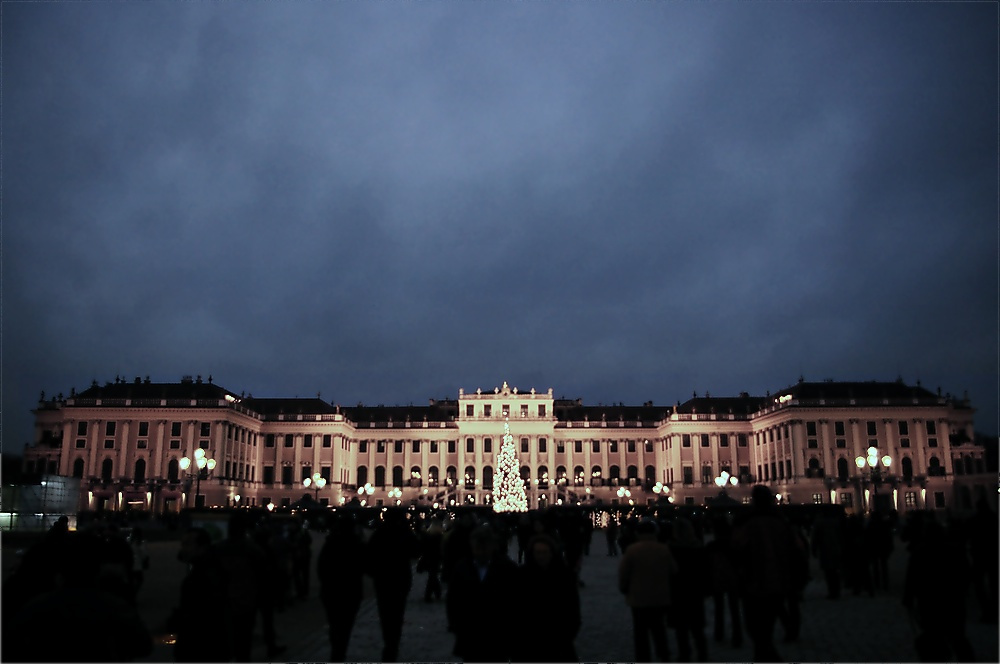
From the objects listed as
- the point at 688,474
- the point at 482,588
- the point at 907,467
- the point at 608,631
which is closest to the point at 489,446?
the point at 688,474

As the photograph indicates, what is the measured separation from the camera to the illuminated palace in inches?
3017

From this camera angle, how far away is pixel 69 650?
4910 millimetres

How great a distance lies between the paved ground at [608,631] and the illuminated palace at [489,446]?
48.2 m

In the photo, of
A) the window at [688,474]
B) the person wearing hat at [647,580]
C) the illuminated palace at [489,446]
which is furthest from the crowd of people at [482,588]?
the window at [688,474]

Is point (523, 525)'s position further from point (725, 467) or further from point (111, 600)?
point (725, 467)

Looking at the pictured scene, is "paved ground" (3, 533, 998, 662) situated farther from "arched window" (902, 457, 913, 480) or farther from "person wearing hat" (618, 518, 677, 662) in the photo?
"arched window" (902, 457, 913, 480)

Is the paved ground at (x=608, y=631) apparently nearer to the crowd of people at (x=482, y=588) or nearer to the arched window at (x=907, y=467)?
the crowd of people at (x=482, y=588)

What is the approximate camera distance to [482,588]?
636cm

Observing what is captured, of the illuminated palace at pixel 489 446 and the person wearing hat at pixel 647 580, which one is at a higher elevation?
the illuminated palace at pixel 489 446

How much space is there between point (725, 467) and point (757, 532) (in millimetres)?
84860

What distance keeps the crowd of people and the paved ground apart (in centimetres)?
22

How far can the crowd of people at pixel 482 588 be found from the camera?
5.10 metres

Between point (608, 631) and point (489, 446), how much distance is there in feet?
274

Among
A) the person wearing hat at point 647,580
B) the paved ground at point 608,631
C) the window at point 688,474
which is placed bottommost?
the paved ground at point 608,631
